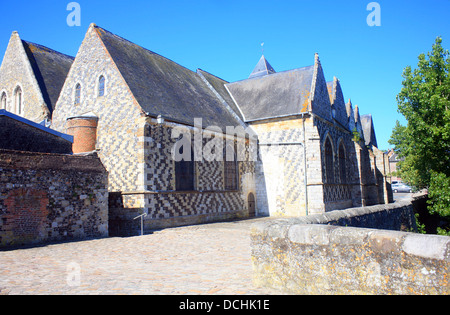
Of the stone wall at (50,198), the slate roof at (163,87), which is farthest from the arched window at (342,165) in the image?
the stone wall at (50,198)

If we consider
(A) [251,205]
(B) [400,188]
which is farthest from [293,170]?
(B) [400,188]

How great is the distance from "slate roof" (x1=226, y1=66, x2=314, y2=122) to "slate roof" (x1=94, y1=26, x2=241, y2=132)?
1.90m

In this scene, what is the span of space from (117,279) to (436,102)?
51.8 feet

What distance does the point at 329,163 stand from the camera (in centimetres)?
2186

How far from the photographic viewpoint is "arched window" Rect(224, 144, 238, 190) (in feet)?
60.4

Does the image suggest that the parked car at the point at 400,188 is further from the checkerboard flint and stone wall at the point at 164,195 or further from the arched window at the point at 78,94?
the arched window at the point at 78,94

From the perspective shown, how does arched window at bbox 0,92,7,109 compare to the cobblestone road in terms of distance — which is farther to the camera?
arched window at bbox 0,92,7,109

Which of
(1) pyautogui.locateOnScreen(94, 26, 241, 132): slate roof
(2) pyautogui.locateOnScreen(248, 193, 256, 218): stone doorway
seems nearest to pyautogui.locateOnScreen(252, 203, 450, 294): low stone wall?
(1) pyautogui.locateOnScreen(94, 26, 241, 132): slate roof

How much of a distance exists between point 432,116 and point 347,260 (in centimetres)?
1523

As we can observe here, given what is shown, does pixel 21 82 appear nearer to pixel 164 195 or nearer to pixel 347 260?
pixel 164 195

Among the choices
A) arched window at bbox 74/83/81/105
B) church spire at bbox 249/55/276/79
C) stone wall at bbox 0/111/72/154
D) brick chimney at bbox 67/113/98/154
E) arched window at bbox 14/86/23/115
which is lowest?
stone wall at bbox 0/111/72/154

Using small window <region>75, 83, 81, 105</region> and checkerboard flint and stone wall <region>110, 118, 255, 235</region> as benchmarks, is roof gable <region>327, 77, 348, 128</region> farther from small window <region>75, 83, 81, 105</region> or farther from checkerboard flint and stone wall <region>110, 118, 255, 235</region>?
small window <region>75, 83, 81, 105</region>

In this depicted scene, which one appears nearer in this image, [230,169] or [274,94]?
[230,169]

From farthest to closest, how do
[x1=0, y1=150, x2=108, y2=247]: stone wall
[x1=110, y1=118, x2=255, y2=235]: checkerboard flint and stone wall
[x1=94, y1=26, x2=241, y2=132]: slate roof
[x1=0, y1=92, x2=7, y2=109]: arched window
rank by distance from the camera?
1. [x1=0, y1=92, x2=7, y2=109]: arched window
2. [x1=94, y1=26, x2=241, y2=132]: slate roof
3. [x1=110, y1=118, x2=255, y2=235]: checkerboard flint and stone wall
4. [x1=0, y1=150, x2=108, y2=247]: stone wall
